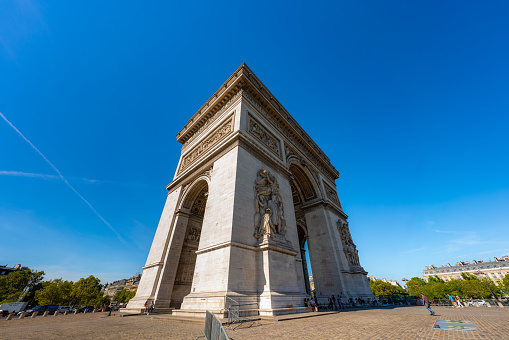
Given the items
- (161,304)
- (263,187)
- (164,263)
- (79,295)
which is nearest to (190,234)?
(164,263)

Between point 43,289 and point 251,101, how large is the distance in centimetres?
4311

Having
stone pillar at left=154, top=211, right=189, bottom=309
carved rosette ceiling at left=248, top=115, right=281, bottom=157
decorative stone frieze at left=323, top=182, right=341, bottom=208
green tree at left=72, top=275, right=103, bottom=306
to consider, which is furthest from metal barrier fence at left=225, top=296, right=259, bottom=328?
green tree at left=72, top=275, right=103, bottom=306

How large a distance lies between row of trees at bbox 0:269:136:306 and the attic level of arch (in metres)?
33.8

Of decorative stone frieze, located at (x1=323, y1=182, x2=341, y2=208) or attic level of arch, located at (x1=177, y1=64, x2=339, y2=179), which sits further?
decorative stone frieze, located at (x1=323, y1=182, x2=341, y2=208)

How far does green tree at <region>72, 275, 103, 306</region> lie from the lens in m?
33.0

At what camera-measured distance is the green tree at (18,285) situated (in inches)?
1179

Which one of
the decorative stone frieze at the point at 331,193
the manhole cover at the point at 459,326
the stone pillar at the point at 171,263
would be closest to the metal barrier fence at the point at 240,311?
the manhole cover at the point at 459,326

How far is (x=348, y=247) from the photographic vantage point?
16766 millimetres

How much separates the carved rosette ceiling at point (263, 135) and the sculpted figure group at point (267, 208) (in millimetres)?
3068

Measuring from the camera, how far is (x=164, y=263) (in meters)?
11.7

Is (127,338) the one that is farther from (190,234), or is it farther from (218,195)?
(190,234)

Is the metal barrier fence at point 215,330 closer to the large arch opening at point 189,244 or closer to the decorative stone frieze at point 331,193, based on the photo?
the large arch opening at point 189,244

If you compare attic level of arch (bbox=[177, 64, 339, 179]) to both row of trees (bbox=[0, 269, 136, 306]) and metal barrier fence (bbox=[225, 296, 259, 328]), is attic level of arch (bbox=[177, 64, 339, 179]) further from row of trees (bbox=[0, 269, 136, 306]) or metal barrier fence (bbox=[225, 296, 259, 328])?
row of trees (bbox=[0, 269, 136, 306])

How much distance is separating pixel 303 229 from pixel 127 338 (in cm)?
1662
